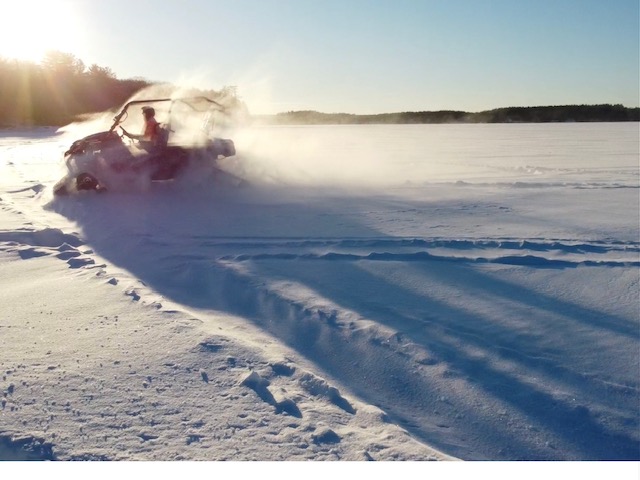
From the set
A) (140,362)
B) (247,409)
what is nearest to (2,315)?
(140,362)

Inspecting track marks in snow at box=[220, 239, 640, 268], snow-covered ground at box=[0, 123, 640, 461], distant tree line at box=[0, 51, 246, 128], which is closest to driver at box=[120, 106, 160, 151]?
snow-covered ground at box=[0, 123, 640, 461]

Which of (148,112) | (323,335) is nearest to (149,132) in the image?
(148,112)

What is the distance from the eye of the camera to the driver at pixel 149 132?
1030cm

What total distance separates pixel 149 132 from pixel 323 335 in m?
7.47

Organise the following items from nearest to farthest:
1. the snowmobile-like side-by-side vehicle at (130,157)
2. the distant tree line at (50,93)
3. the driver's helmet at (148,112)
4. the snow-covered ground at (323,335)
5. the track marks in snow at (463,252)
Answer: the snow-covered ground at (323,335)
the track marks in snow at (463,252)
the driver's helmet at (148,112)
the snowmobile-like side-by-side vehicle at (130,157)
the distant tree line at (50,93)

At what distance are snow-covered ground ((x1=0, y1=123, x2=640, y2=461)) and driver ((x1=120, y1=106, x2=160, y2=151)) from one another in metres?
2.49

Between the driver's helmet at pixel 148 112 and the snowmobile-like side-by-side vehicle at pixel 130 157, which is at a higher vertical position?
the driver's helmet at pixel 148 112

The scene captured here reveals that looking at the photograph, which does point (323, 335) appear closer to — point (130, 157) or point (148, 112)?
point (148, 112)

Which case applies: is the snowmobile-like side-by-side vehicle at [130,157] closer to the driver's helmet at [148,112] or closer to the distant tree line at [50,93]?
the driver's helmet at [148,112]

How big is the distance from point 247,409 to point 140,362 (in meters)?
0.87

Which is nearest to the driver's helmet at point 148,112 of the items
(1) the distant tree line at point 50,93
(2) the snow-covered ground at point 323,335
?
(2) the snow-covered ground at point 323,335

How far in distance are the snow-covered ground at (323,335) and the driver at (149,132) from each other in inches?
98.2

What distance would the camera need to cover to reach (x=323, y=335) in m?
4.05

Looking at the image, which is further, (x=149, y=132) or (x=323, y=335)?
(x=149, y=132)
